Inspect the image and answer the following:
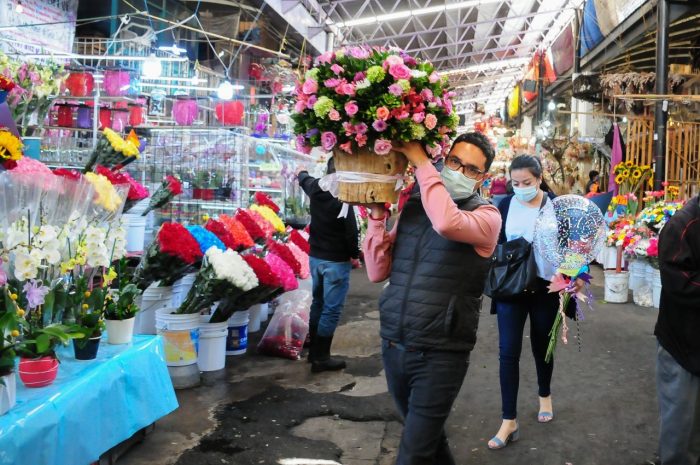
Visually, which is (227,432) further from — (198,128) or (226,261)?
(198,128)

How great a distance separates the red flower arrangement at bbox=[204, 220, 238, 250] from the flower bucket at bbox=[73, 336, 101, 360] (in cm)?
200

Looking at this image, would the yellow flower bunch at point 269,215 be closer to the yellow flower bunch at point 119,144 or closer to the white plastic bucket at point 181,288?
the white plastic bucket at point 181,288

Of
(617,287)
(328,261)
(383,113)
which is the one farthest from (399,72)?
(617,287)

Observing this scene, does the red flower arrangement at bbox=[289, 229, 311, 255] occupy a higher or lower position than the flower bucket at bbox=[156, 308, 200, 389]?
higher

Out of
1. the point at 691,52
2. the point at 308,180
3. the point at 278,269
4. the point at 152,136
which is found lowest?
the point at 278,269

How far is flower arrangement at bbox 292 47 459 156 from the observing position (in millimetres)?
2334

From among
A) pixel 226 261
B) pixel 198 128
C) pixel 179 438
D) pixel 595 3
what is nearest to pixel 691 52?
pixel 595 3

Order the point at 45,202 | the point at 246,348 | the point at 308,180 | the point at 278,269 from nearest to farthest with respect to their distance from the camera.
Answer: the point at 45,202
the point at 278,269
the point at 308,180
the point at 246,348

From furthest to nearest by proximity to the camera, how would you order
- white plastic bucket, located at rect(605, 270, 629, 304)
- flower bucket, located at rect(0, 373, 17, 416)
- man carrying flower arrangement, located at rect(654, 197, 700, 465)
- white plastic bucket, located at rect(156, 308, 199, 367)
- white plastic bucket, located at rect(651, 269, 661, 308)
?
1. white plastic bucket, located at rect(605, 270, 629, 304)
2. white plastic bucket, located at rect(651, 269, 661, 308)
3. white plastic bucket, located at rect(156, 308, 199, 367)
4. man carrying flower arrangement, located at rect(654, 197, 700, 465)
5. flower bucket, located at rect(0, 373, 17, 416)

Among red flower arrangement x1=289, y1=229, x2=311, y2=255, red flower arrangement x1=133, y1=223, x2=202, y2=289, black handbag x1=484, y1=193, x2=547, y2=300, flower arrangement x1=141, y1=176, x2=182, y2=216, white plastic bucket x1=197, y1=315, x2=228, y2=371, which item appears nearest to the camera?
black handbag x1=484, y1=193, x2=547, y2=300

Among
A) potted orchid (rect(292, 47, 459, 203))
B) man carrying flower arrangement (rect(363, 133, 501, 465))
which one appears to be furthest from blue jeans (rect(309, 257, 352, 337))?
potted orchid (rect(292, 47, 459, 203))

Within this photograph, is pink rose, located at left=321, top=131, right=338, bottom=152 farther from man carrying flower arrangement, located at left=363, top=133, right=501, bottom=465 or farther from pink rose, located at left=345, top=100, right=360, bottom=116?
man carrying flower arrangement, located at left=363, top=133, right=501, bottom=465

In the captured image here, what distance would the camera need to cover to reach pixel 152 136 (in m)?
6.81

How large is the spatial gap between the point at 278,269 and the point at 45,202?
242cm
